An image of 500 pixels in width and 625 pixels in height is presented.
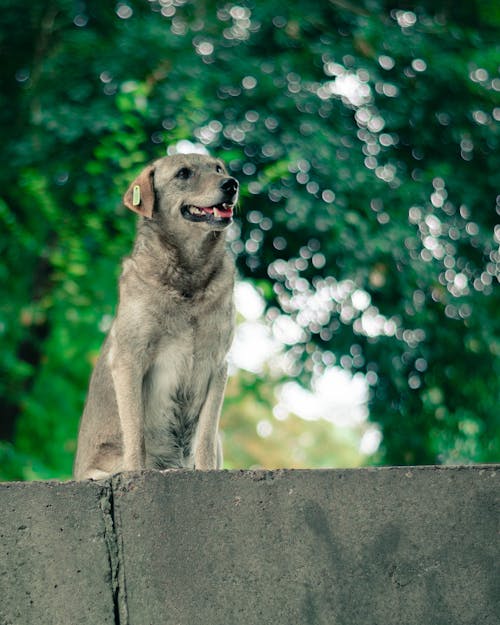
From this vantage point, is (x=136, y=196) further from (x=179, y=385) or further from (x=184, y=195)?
(x=179, y=385)

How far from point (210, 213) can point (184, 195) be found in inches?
7.3

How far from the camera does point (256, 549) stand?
3664mm

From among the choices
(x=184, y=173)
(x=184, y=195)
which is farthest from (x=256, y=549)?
(x=184, y=173)

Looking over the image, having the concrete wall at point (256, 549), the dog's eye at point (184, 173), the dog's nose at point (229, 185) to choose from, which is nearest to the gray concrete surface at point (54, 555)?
the concrete wall at point (256, 549)

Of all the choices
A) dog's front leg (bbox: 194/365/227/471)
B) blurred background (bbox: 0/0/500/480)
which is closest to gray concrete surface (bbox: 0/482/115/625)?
dog's front leg (bbox: 194/365/227/471)

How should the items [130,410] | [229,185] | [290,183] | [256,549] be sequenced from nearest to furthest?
[256,549] < [130,410] < [229,185] < [290,183]

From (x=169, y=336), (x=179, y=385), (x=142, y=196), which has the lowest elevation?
(x=179, y=385)

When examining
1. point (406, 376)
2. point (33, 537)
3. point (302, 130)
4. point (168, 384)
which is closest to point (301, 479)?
point (33, 537)

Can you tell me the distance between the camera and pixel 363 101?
37.2ft

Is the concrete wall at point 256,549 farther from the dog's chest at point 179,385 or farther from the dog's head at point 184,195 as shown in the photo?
the dog's head at point 184,195

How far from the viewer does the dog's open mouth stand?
5180 millimetres

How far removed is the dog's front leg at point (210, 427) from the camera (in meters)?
4.90

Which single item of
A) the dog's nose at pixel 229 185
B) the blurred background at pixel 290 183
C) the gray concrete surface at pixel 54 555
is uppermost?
the dog's nose at pixel 229 185

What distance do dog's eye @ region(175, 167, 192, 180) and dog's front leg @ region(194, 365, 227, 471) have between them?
1.11m
